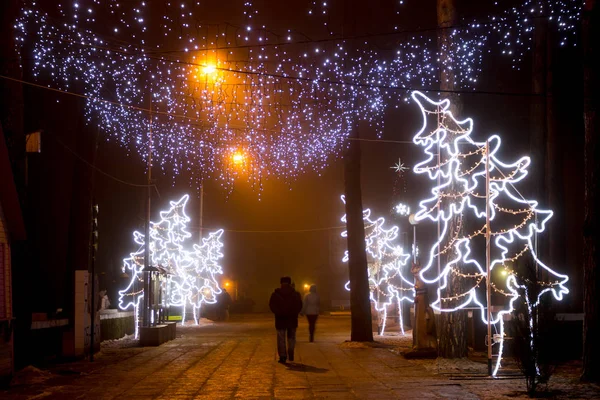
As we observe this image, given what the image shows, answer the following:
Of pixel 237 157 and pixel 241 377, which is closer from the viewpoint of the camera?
pixel 241 377

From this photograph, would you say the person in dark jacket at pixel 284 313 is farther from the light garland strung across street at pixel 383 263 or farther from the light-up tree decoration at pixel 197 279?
the light-up tree decoration at pixel 197 279

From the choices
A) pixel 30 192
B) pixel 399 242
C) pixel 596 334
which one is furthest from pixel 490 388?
pixel 399 242

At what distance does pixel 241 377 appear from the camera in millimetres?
14117

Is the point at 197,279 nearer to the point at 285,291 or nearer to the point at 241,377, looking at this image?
the point at 285,291

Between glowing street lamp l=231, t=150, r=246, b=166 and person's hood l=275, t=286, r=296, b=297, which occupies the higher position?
glowing street lamp l=231, t=150, r=246, b=166

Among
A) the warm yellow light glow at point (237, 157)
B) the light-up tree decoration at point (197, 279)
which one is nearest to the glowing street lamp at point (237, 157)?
the warm yellow light glow at point (237, 157)

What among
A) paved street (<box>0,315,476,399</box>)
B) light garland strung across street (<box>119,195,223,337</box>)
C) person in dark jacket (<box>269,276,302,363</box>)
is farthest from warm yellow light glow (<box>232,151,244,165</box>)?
person in dark jacket (<box>269,276,302,363</box>)

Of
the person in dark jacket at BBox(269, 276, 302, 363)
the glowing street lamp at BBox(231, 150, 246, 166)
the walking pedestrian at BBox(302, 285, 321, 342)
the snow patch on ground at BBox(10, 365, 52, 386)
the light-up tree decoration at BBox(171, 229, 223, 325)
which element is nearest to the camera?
the snow patch on ground at BBox(10, 365, 52, 386)

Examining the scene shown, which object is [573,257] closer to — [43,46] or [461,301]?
[461,301]

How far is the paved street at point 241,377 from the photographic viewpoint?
40.0ft

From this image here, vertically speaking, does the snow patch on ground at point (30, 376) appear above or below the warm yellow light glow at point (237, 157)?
below

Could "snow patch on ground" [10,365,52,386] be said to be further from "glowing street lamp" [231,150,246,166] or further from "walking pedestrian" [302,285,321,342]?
"glowing street lamp" [231,150,246,166]

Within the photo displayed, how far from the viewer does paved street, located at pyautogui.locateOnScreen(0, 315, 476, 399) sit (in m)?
12.2

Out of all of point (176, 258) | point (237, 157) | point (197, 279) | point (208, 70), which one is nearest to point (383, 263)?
point (237, 157)
